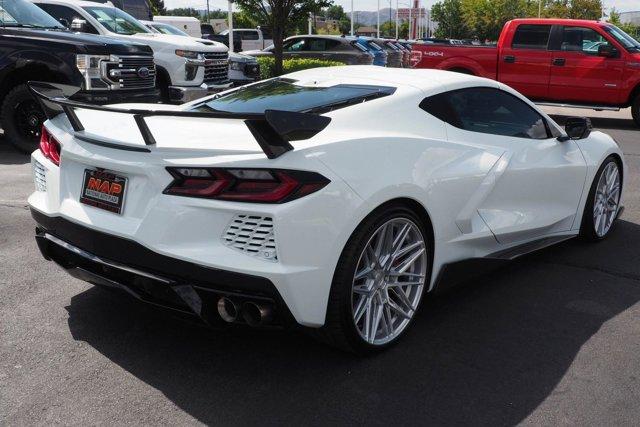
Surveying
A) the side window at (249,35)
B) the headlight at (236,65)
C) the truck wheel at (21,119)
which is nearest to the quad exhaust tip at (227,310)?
the truck wheel at (21,119)

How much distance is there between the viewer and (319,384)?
10.7ft

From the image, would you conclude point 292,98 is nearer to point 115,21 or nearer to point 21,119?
point 21,119

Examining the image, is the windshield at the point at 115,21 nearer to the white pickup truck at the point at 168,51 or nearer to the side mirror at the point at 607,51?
the white pickup truck at the point at 168,51

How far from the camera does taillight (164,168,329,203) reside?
9.67ft

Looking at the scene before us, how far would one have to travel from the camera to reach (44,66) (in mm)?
8812

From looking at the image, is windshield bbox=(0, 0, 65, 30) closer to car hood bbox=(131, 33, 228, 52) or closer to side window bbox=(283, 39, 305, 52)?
car hood bbox=(131, 33, 228, 52)

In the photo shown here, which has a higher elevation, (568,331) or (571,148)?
(571,148)

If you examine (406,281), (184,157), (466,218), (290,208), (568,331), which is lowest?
(568,331)

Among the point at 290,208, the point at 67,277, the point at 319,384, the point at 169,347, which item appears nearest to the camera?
the point at 290,208

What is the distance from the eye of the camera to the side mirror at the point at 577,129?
195 inches

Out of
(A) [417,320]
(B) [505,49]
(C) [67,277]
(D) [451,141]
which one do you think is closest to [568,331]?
(A) [417,320]

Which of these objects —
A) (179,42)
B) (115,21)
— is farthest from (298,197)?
(115,21)

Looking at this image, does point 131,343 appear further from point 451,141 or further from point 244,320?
point 451,141

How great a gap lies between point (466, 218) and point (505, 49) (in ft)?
37.2
